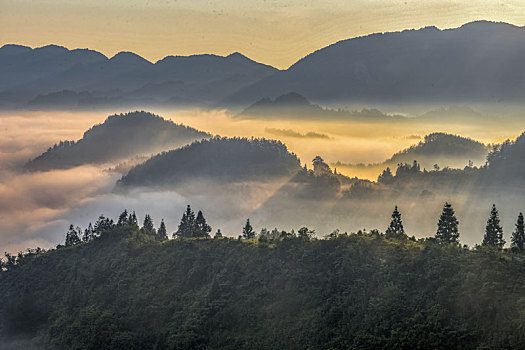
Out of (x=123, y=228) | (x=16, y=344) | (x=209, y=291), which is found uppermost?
(x=123, y=228)

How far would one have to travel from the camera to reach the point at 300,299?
12269 cm

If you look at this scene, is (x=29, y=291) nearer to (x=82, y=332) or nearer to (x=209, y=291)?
(x=82, y=332)

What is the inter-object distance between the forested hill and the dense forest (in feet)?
0.73

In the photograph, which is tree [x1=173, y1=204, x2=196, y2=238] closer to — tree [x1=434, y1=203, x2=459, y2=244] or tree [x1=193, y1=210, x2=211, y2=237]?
tree [x1=193, y1=210, x2=211, y2=237]

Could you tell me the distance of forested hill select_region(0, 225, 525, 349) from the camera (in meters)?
98.8

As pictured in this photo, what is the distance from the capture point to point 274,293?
416 ft

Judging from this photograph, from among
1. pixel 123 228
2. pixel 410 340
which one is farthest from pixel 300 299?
pixel 123 228

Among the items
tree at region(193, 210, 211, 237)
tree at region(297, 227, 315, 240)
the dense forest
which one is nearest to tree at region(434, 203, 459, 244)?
the dense forest

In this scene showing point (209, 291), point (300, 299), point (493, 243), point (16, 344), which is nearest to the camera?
point (300, 299)

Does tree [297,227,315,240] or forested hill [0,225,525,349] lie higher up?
tree [297,227,315,240]

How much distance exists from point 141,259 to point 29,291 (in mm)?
29635

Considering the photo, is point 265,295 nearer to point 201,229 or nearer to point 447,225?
point 447,225

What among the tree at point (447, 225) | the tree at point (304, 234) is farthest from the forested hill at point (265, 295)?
the tree at point (447, 225)

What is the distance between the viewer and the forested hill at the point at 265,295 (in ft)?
324
